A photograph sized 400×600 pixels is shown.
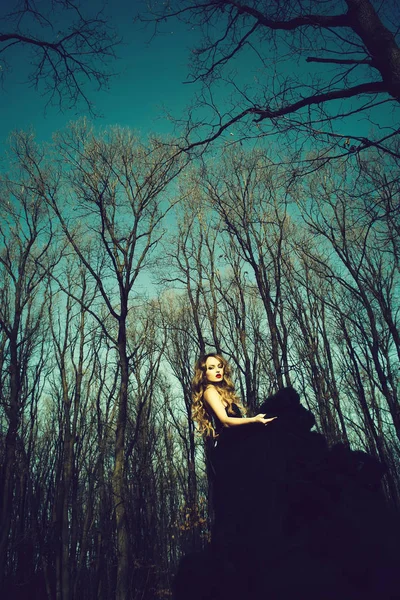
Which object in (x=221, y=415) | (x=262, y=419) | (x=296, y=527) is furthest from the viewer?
(x=221, y=415)

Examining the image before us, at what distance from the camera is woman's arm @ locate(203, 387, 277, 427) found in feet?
6.67

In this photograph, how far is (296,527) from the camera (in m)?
1.44

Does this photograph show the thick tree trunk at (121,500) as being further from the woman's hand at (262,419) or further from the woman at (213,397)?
the woman's hand at (262,419)

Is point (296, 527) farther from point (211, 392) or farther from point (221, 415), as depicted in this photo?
point (211, 392)

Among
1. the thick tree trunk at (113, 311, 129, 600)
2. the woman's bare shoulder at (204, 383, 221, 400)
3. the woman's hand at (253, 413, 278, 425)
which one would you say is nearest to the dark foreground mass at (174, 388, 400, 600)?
the woman's hand at (253, 413, 278, 425)

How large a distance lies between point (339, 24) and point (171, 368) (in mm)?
14148

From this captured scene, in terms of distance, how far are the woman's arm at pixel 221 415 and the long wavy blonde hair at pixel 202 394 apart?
3.0 inches

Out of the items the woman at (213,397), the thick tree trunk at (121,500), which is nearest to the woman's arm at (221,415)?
the woman at (213,397)

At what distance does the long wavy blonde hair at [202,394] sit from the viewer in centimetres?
275

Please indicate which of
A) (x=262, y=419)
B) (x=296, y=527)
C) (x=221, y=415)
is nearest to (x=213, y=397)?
(x=221, y=415)

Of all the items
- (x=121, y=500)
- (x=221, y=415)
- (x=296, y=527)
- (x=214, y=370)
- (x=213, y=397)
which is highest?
(x=214, y=370)

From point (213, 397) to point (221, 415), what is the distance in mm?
220

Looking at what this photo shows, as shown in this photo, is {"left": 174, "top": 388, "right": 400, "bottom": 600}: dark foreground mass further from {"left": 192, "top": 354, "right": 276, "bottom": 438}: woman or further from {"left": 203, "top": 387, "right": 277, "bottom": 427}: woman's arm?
{"left": 192, "top": 354, "right": 276, "bottom": 438}: woman

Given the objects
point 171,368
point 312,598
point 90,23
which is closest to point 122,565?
point 312,598
